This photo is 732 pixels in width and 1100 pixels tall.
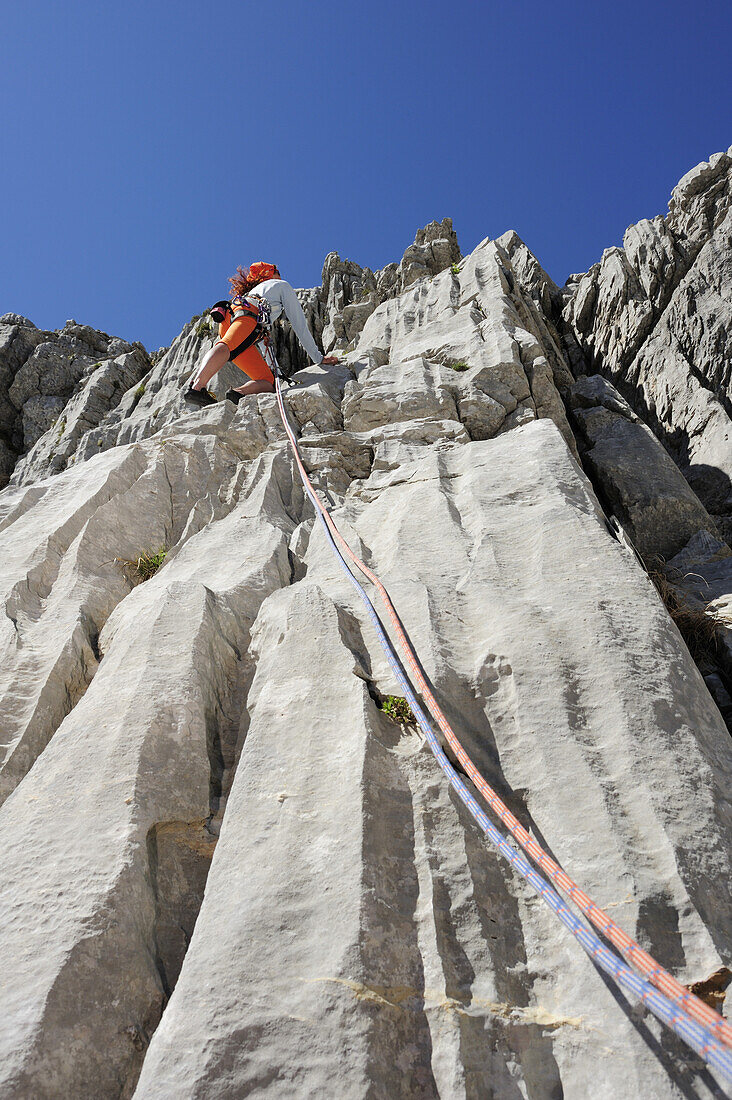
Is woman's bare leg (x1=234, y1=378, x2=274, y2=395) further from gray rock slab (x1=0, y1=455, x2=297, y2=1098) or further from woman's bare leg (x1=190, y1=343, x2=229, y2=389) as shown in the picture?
gray rock slab (x1=0, y1=455, x2=297, y2=1098)

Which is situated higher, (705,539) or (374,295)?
(374,295)

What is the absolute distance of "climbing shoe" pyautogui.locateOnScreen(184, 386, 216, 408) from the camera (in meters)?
16.1

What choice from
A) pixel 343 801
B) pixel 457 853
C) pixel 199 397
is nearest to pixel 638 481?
pixel 199 397

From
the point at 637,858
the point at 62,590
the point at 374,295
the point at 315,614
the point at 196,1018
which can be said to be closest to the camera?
the point at 196,1018

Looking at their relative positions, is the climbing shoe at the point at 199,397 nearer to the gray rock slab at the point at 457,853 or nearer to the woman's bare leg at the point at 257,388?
the woman's bare leg at the point at 257,388

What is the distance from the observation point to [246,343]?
15930mm

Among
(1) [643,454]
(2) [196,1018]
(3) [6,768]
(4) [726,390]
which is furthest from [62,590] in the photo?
(4) [726,390]

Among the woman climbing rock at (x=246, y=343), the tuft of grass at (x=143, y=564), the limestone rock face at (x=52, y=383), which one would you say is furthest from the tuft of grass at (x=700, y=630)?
the limestone rock face at (x=52, y=383)

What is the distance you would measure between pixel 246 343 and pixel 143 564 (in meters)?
7.89

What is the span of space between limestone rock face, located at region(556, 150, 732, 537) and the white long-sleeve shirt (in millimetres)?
9789

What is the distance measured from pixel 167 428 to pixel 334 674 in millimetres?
8946

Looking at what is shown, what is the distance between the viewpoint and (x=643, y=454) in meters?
14.6

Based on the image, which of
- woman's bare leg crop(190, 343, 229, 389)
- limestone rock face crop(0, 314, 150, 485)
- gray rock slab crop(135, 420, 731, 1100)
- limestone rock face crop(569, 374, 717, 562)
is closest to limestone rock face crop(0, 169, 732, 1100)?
gray rock slab crop(135, 420, 731, 1100)

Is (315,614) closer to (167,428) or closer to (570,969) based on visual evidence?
(570,969)
